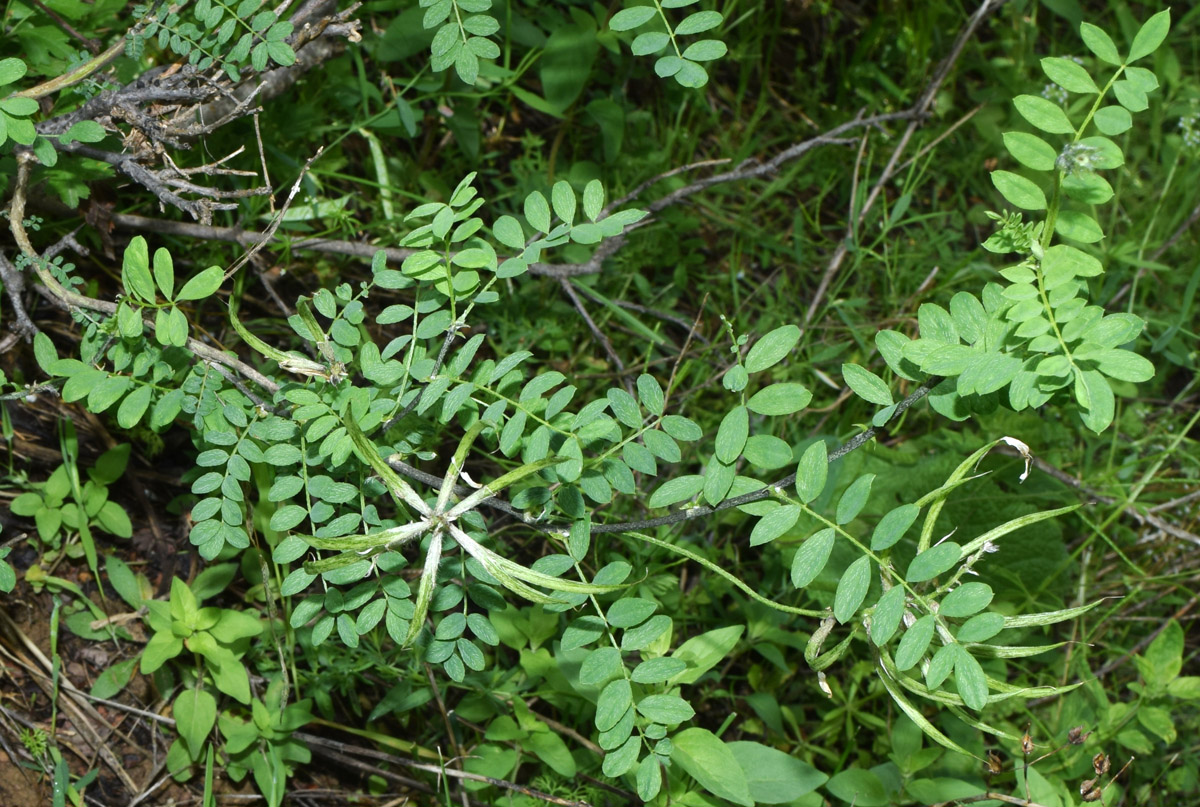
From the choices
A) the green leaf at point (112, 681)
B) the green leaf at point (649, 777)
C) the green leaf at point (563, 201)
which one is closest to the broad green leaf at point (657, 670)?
the green leaf at point (649, 777)

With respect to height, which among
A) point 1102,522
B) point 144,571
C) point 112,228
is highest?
point 112,228

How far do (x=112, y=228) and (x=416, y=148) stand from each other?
36.3 inches

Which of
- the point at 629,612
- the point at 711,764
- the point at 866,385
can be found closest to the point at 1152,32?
the point at 866,385

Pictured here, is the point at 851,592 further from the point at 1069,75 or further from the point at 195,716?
the point at 195,716

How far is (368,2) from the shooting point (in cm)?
252

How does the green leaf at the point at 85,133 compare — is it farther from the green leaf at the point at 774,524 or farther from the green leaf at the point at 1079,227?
the green leaf at the point at 1079,227

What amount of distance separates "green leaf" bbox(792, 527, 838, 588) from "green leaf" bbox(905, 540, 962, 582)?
12cm

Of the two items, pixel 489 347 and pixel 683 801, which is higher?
pixel 489 347

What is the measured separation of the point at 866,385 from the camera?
1.54 metres

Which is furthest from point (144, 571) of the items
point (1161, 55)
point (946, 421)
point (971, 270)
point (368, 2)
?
point (1161, 55)

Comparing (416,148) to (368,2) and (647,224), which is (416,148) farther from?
(647,224)

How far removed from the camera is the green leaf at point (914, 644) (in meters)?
1.36

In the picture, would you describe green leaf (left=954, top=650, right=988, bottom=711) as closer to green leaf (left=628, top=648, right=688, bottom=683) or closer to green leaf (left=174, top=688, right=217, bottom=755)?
green leaf (left=628, top=648, right=688, bottom=683)

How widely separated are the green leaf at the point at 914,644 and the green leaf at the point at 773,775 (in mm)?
801
